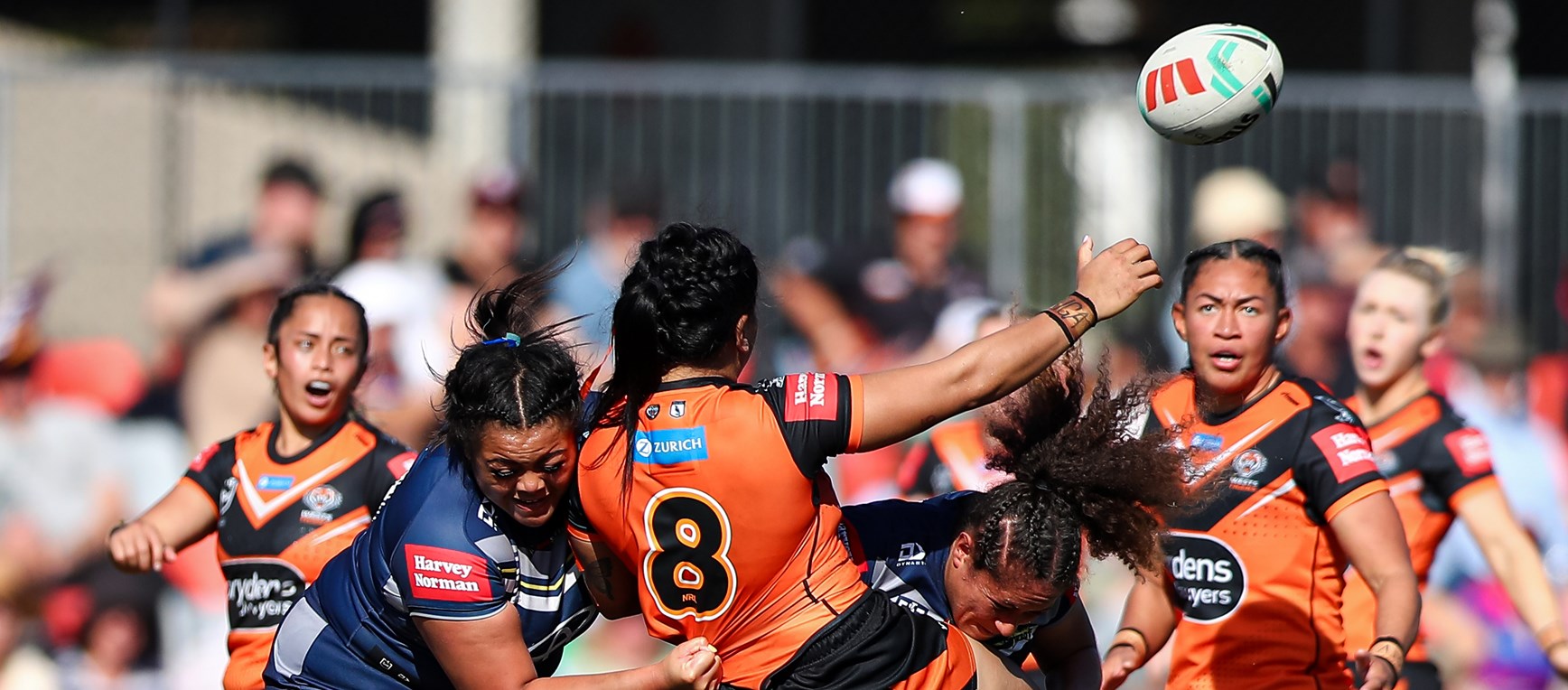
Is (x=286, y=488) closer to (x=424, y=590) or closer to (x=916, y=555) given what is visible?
(x=424, y=590)

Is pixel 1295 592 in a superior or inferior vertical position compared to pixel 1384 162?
inferior

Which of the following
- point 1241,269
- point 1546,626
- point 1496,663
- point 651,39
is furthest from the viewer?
point 651,39

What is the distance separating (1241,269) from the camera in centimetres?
470

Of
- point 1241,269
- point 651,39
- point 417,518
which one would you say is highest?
point 651,39

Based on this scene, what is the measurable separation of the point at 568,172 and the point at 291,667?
5.06 metres

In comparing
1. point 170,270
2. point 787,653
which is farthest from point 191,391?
point 787,653

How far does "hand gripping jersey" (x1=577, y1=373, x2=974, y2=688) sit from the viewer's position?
3740mm

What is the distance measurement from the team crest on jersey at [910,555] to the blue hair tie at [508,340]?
106cm

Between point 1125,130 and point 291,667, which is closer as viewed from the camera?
point 291,667

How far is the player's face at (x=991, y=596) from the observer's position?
390 cm

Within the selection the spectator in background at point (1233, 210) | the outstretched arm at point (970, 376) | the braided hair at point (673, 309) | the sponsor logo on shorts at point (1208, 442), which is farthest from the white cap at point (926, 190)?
the outstretched arm at point (970, 376)

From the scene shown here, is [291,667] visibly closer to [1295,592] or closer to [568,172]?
[1295,592]

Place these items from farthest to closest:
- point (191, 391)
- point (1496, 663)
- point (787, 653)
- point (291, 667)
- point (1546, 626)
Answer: point (191, 391)
point (1496, 663)
point (1546, 626)
point (291, 667)
point (787, 653)

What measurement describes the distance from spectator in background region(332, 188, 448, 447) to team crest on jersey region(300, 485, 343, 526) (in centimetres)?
308
